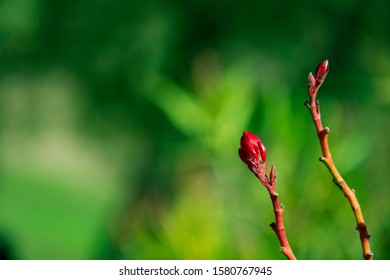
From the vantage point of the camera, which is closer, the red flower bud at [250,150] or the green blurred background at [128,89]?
the red flower bud at [250,150]

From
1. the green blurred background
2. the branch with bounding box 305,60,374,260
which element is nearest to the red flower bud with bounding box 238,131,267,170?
the branch with bounding box 305,60,374,260

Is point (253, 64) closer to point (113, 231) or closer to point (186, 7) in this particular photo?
point (186, 7)

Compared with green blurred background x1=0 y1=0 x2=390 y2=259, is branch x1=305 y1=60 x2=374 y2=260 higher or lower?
lower

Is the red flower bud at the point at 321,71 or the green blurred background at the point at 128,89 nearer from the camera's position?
the red flower bud at the point at 321,71

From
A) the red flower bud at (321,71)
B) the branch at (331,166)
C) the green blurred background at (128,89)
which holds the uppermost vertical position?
the green blurred background at (128,89)

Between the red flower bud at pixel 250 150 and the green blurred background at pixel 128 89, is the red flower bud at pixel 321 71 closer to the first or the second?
the red flower bud at pixel 250 150

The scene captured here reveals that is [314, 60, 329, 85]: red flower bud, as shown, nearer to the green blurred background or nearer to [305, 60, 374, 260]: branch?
[305, 60, 374, 260]: branch

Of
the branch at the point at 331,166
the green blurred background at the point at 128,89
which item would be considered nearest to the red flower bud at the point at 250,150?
the branch at the point at 331,166

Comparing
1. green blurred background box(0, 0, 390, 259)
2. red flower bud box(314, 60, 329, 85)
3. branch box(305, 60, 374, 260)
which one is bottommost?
branch box(305, 60, 374, 260)

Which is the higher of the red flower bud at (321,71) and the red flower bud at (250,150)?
the red flower bud at (321,71)

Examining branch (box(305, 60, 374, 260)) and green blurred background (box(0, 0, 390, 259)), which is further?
green blurred background (box(0, 0, 390, 259))

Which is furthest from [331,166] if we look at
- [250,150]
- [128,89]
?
[128,89]
